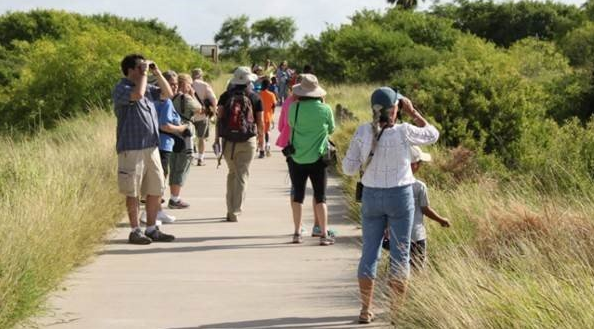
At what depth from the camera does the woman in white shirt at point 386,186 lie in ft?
23.9

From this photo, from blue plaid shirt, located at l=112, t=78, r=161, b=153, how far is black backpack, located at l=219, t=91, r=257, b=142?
1779mm

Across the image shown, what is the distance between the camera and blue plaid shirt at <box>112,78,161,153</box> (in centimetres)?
1052

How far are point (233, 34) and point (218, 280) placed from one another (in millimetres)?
105924

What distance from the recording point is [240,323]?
24.9 feet

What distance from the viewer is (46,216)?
358 inches

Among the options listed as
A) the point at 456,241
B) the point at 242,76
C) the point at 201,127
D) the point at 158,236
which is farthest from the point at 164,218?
the point at 201,127

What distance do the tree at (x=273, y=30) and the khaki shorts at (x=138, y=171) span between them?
103087 mm

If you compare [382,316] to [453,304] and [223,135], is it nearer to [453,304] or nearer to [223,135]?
[453,304]

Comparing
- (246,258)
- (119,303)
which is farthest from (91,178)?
(119,303)

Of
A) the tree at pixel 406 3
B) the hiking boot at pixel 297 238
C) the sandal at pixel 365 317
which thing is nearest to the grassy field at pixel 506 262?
the sandal at pixel 365 317

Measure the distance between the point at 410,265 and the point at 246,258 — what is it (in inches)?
109

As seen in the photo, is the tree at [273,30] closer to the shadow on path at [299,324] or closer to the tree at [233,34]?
the tree at [233,34]

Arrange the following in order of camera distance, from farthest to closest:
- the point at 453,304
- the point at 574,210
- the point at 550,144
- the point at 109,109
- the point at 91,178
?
the point at 109,109
the point at 550,144
the point at 91,178
the point at 574,210
the point at 453,304

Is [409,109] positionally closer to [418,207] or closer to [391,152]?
[391,152]
